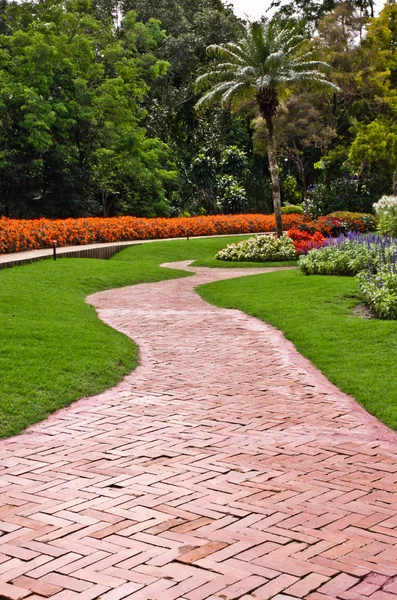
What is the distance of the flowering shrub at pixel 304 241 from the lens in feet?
79.7

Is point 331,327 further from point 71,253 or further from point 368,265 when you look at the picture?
point 71,253

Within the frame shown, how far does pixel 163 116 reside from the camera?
41.8 metres

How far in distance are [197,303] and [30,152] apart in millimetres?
19257

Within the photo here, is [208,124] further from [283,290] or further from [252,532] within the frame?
[252,532]

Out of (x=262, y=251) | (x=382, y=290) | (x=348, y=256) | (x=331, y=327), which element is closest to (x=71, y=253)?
(x=262, y=251)

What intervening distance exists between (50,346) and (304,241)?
56.3 ft

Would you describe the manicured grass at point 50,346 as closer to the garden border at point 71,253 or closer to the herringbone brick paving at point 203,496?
the herringbone brick paving at point 203,496

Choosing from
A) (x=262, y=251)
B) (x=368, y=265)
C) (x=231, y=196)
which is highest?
(x=231, y=196)

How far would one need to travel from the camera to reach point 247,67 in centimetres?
2420

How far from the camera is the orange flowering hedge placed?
23.8 m

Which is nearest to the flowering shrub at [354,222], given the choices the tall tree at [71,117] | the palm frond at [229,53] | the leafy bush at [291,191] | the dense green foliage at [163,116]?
the dense green foliage at [163,116]

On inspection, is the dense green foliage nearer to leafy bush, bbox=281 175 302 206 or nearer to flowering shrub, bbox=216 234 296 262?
leafy bush, bbox=281 175 302 206

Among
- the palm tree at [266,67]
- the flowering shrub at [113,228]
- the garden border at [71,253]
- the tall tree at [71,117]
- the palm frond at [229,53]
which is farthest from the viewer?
the tall tree at [71,117]

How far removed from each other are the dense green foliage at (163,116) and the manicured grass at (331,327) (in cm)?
1058
